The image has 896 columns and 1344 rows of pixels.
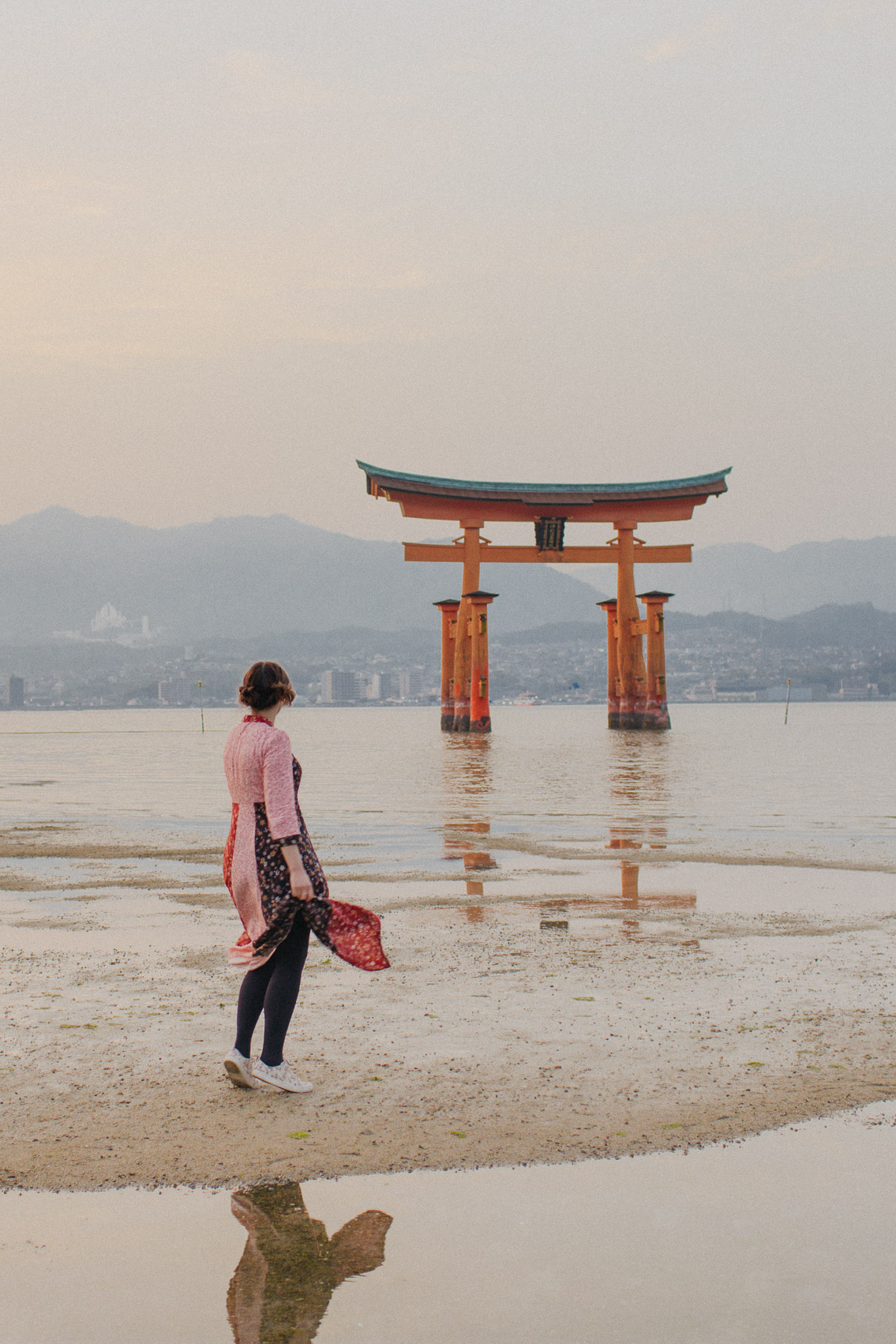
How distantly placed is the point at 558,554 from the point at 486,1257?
43731 millimetres

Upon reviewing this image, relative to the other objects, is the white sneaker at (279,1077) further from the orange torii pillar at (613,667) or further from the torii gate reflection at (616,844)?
the orange torii pillar at (613,667)

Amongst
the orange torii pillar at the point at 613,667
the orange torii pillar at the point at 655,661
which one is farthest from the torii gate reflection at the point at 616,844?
the orange torii pillar at the point at 613,667

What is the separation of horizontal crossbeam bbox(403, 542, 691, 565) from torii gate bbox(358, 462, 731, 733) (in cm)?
4

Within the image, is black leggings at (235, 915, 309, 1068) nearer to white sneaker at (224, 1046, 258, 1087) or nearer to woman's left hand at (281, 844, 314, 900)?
white sneaker at (224, 1046, 258, 1087)

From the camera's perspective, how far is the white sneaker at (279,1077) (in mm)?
3967

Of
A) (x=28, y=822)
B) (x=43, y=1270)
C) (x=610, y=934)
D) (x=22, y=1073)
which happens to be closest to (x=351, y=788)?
(x=28, y=822)

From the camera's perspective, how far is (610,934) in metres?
6.86

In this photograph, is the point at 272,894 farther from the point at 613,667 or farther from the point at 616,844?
the point at 613,667

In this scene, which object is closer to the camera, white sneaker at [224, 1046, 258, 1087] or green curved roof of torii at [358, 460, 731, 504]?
white sneaker at [224, 1046, 258, 1087]

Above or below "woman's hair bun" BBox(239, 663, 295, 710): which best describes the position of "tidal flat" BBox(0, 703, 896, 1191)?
below

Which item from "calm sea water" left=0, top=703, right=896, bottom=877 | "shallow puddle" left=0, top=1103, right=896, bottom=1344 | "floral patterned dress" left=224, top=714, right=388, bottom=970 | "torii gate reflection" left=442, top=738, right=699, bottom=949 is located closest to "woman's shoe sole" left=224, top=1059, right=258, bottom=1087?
"floral patterned dress" left=224, top=714, right=388, bottom=970

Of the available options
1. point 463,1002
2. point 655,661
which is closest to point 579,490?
point 655,661

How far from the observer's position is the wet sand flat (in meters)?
3.49

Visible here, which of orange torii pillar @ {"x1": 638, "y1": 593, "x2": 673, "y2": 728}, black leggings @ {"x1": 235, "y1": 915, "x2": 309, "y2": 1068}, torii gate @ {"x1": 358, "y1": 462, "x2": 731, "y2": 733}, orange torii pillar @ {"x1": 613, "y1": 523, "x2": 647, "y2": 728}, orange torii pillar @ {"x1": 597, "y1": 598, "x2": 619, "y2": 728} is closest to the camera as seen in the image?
black leggings @ {"x1": 235, "y1": 915, "x2": 309, "y2": 1068}
